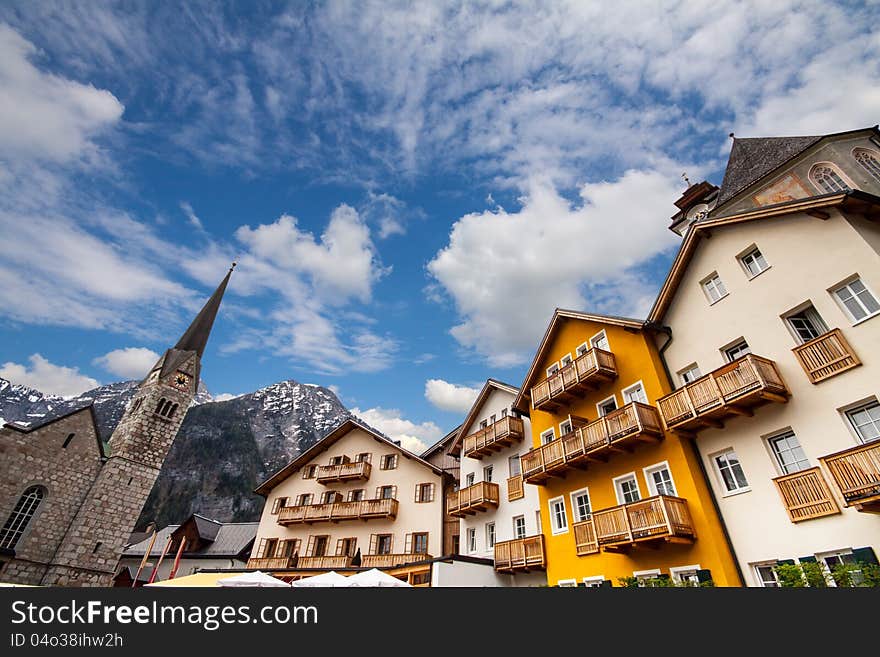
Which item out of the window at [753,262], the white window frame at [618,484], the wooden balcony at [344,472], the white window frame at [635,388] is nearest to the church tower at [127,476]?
the wooden balcony at [344,472]

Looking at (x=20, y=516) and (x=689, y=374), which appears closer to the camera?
(x=689, y=374)

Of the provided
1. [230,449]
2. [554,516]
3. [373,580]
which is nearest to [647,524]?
[554,516]

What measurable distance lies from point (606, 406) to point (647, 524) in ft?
19.7

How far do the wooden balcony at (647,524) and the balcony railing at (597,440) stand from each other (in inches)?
90.3

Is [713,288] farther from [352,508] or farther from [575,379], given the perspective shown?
[352,508]

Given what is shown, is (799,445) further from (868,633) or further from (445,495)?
(445,495)

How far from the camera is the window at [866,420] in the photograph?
37.9ft

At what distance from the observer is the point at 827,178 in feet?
68.3

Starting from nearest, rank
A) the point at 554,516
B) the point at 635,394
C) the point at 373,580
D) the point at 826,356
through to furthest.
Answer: the point at 826,356, the point at 373,580, the point at 635,394, the point at 554,516

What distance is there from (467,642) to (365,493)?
30.2 m

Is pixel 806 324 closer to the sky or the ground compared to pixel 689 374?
closer to the ground

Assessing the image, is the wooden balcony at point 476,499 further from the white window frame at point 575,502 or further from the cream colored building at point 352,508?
the white window frame at point 575,502

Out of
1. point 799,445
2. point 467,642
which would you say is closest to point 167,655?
point 467,642

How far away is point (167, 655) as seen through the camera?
3.88 metres
